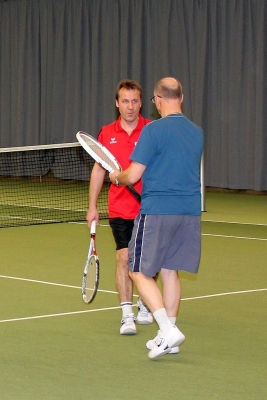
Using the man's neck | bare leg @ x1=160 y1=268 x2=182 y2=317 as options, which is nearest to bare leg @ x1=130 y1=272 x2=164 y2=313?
bare leg @ x1=160 y1=268 x2=182 y2=317

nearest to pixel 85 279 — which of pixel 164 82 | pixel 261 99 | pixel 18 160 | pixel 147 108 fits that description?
pixel 164 82

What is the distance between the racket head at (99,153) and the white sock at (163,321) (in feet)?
2.97

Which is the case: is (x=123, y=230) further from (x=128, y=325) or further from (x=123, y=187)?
(x=128, y=325)

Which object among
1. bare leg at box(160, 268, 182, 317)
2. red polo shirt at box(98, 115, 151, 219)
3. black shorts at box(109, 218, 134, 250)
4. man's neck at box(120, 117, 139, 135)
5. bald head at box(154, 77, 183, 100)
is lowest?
bare leg at box(160, 268, 182, 317)

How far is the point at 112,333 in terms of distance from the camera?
5828 mm

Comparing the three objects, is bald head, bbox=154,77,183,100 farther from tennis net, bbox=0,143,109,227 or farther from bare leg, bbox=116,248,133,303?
tennis net, bbox=0,143,109,227

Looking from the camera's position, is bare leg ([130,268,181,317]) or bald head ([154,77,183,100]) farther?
bare leg ([130,268,181,317])

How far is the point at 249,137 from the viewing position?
16234 mm

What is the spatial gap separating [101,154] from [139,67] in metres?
12.7

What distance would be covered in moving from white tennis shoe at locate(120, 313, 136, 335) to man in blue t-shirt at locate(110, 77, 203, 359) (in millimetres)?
509

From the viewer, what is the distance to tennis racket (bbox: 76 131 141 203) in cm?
545

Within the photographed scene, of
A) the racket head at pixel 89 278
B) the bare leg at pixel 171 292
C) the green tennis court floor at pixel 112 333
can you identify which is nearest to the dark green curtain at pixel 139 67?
the green tennis court floor at pixel 112 333

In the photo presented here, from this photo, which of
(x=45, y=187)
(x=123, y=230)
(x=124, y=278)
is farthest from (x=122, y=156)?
(x=45, y=187)

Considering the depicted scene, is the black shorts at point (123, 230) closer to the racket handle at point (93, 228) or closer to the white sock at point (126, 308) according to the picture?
the racket handle at point (93, 228)
